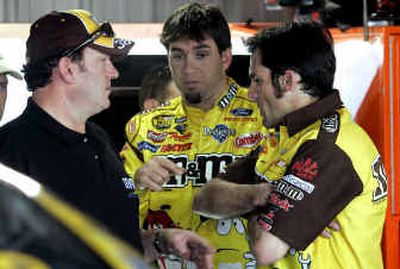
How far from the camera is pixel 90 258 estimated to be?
1542 millimetres

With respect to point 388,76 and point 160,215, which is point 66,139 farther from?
point 388,76

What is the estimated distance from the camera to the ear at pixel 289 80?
3.01 m

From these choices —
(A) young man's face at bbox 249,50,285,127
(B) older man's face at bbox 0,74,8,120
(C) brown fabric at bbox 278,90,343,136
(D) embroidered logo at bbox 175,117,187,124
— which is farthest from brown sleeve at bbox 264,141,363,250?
(B) older man's face at bbox 0,74,8,120

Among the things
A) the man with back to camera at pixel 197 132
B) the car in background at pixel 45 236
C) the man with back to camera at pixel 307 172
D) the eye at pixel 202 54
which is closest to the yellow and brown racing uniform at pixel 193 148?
the man with back to camera at pixel 197 132

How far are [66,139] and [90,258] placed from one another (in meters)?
1.25

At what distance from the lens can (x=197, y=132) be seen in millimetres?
3699

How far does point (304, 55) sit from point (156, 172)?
65 cm

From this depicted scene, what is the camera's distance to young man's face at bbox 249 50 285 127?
305 cm

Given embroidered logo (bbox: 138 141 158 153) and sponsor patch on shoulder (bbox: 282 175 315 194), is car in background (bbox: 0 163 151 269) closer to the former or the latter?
sponsor patch on shoulder (bbox: 282 175 315 194)

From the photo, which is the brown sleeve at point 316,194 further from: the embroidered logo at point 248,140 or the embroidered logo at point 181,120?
the embroidered logo at point 181,120

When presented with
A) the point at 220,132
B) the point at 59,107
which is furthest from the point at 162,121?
the point at 59,107

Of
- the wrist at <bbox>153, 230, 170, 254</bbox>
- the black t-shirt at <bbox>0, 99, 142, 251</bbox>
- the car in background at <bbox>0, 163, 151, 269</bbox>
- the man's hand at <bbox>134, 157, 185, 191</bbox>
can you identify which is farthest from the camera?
the man's hand at <bbox>134, 157, 185, 191</bbox>

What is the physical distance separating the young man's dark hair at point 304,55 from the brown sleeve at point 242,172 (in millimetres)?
394

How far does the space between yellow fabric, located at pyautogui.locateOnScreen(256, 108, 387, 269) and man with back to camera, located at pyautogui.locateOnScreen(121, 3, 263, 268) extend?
640 mm
